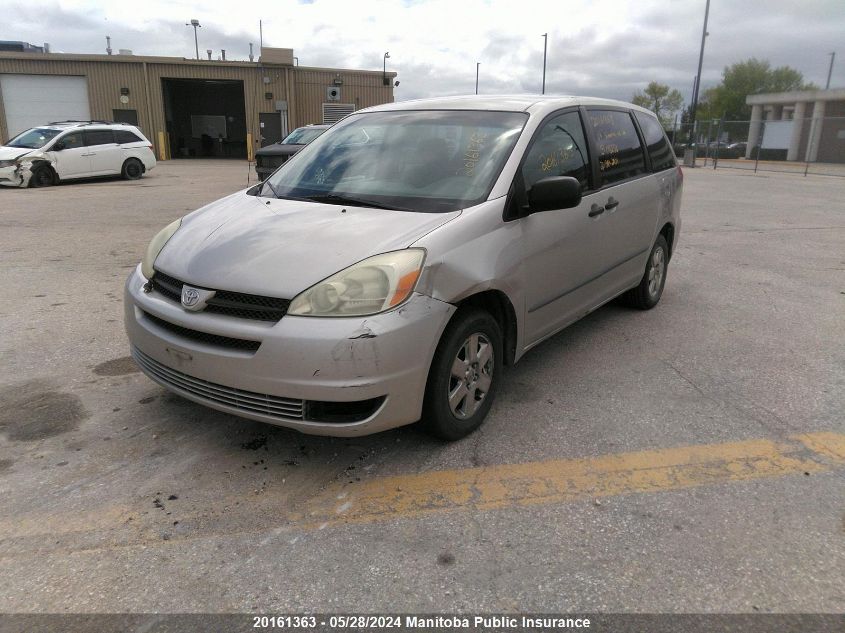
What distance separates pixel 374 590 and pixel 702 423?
2210 mm

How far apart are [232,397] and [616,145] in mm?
3366

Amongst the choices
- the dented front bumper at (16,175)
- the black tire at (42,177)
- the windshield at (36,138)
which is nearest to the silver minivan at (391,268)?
the dented front bumper at (16,175)

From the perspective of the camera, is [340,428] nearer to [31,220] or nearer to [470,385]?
[470,385]

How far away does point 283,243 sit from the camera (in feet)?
10.1

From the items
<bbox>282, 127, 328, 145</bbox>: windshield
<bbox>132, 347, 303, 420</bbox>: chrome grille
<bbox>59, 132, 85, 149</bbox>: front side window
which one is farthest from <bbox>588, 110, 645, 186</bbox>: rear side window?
<bbox>59, 132, 85, 149</bbox>: front side window

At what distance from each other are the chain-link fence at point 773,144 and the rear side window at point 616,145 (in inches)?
1172

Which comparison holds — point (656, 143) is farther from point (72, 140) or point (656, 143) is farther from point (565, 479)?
point (72, 140)

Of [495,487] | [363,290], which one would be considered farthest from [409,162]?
[495,487]

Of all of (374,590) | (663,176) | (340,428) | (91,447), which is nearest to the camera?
(374,590)

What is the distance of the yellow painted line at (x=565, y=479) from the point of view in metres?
2.76

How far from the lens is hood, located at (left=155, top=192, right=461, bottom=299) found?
285 centimetres

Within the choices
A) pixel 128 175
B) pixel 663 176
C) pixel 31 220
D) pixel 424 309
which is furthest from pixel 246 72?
pixel 424 309

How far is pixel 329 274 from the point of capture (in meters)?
2.80

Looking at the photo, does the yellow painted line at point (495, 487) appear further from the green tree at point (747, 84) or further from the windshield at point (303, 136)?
the green tree at point (747, 84)
